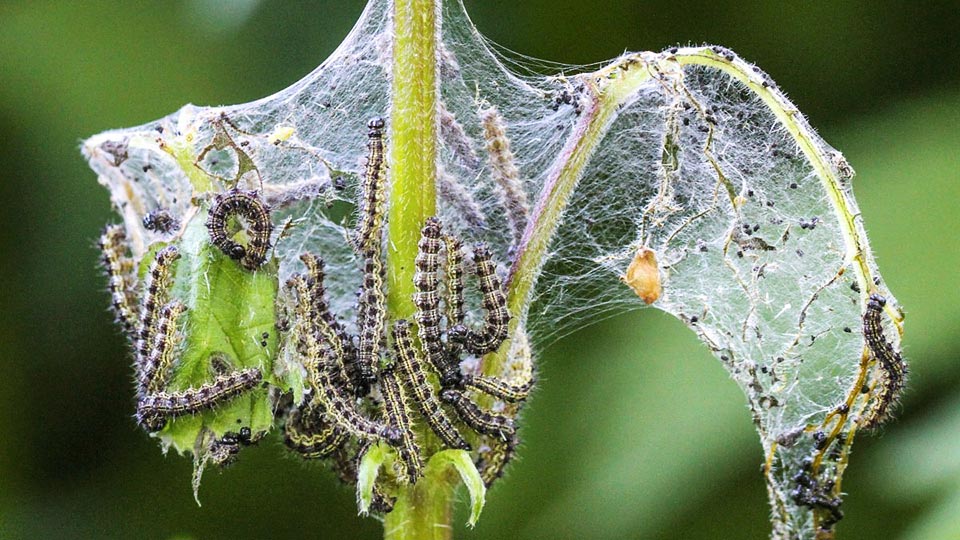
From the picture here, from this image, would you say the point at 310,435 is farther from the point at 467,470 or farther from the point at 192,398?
the point at 467,470

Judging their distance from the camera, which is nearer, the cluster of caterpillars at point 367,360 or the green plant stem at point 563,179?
the cluster of caterpillars at point 367,360

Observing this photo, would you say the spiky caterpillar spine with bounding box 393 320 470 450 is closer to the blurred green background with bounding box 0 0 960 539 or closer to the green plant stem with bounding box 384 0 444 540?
the green plant stem with bounding box 384 0 444 540

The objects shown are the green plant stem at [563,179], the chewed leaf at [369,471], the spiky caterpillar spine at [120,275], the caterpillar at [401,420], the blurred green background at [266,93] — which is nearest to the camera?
the chewed leaf at [369,471]

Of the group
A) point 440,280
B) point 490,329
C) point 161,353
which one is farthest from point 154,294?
point 490,329

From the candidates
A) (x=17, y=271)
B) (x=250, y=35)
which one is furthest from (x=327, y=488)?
(x=250, y=35)

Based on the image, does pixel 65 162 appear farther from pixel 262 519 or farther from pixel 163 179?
pixel 262 519

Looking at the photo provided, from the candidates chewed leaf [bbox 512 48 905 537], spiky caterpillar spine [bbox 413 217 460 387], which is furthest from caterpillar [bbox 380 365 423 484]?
chewed leaf [bbox 512 48 905 537]

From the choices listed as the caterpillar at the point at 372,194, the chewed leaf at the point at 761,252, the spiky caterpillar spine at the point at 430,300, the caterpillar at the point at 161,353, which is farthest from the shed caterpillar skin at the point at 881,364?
the caterpillar at the point at 161,353

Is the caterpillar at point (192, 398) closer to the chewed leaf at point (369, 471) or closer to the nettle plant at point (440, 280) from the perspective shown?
the nettle plant at point (440, 280)
